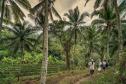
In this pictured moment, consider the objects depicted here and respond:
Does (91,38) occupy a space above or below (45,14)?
above

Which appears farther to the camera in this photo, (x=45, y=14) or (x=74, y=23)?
(x=74, y=23)

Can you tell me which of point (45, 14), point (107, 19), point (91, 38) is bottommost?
point (45, 14)

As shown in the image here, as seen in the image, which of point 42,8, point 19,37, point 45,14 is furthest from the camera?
point 19,37

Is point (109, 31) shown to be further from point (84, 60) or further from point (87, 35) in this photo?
point (84, 60)

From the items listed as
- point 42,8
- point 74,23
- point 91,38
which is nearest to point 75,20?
point 74,23

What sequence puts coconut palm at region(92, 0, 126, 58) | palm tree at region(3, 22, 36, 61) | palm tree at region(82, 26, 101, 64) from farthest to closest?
1. palm tree at region(82, 26, 101, 64)
2. palm tree at region(3, 22, 36, 61)
3. coconut palm at region(92, 0, 126, 58)

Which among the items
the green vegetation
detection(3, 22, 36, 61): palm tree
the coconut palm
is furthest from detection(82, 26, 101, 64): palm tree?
detection(3, 22, 36, 61): palm tree

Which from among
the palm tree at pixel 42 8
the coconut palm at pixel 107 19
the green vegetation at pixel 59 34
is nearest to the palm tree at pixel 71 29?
the green vegetation at pixel 59 34

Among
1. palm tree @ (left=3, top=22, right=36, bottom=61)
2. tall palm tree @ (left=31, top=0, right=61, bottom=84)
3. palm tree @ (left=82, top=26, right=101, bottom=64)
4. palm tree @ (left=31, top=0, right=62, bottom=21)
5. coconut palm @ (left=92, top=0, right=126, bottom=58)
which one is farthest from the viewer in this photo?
palm tree @ (left=82, top=26, right=101, bottom=64)

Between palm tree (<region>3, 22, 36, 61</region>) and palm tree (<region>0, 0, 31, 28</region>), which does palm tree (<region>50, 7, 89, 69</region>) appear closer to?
palm tree (<region>3, 22, 36, 61</region>)

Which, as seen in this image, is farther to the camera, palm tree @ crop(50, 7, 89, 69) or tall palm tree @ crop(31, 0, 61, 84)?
palm tree @ crop(50, 7, 89, 69)

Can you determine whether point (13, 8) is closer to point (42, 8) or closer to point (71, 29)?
point (42, 8)

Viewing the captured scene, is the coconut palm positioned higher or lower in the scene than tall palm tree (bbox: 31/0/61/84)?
higher

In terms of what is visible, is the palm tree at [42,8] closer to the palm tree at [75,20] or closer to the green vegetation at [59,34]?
the green vegetation at [59,34]
